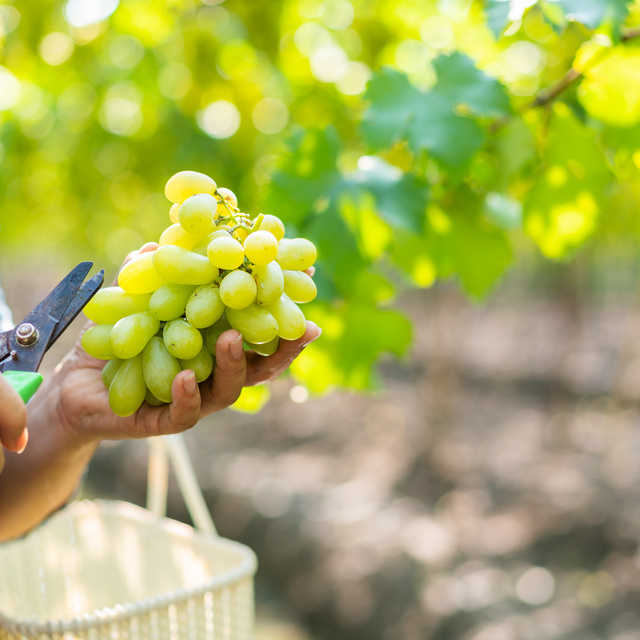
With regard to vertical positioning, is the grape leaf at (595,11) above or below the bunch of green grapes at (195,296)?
above

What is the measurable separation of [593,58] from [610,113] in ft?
0.34

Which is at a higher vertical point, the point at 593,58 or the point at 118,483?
the point at 593,58

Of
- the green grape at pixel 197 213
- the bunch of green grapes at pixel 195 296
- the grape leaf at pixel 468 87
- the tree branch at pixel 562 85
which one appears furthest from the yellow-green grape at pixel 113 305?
the tree branch at pixel 562 85

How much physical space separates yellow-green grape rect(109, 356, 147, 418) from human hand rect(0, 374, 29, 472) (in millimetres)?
100

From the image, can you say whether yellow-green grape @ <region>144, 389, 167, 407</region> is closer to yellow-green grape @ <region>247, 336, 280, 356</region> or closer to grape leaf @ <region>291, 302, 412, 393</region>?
yellow-green grape @ <region>247, 336, 280, 356</region>

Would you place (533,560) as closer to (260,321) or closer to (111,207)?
(260,321)

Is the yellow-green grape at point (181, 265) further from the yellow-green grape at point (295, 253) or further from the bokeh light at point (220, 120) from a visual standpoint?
the bokeh light at point (220, 120)

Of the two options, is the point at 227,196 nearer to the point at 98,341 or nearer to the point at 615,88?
the point at 98,341

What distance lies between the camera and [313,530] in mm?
3650

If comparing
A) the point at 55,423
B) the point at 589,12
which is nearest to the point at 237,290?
the point at 55,423

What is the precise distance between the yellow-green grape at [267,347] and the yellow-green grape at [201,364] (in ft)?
0.16

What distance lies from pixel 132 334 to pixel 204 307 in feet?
0.29

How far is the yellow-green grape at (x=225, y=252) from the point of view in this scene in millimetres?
653

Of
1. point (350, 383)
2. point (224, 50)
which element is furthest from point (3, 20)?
point (350, 383)
